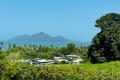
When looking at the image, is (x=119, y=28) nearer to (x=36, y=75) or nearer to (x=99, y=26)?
(x=99, y=26)

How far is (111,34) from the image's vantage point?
146 feet

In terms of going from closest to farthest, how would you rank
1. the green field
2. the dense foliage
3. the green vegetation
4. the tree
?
the green field → the green vegetation → the tree → the dense foliage

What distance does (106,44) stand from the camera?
4450 centimetres

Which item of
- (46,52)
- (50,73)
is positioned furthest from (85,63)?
(46,52)

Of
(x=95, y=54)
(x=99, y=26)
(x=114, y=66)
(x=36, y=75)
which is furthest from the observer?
(x=99, y=26)

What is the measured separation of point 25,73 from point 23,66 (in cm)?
50

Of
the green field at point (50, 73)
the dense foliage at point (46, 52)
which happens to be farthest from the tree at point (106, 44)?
the dense foliage at point (46, 52)

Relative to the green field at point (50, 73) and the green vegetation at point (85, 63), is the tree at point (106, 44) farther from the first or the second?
the green field at point (50, 73)

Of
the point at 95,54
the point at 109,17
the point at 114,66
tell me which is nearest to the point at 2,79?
the point at 114,66

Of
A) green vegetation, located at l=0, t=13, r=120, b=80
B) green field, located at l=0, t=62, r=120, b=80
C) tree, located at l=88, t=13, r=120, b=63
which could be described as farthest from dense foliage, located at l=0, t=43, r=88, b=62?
green field, located at l=0, t=62, r=120, b=80

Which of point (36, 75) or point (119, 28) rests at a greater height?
point (119, 28)

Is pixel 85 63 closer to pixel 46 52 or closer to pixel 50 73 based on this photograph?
pixel 50 73

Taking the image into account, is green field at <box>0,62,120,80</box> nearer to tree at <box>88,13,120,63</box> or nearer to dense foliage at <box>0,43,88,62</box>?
tree at <box>88,13,120,63</box>

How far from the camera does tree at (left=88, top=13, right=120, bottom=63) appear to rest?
4278 cm
